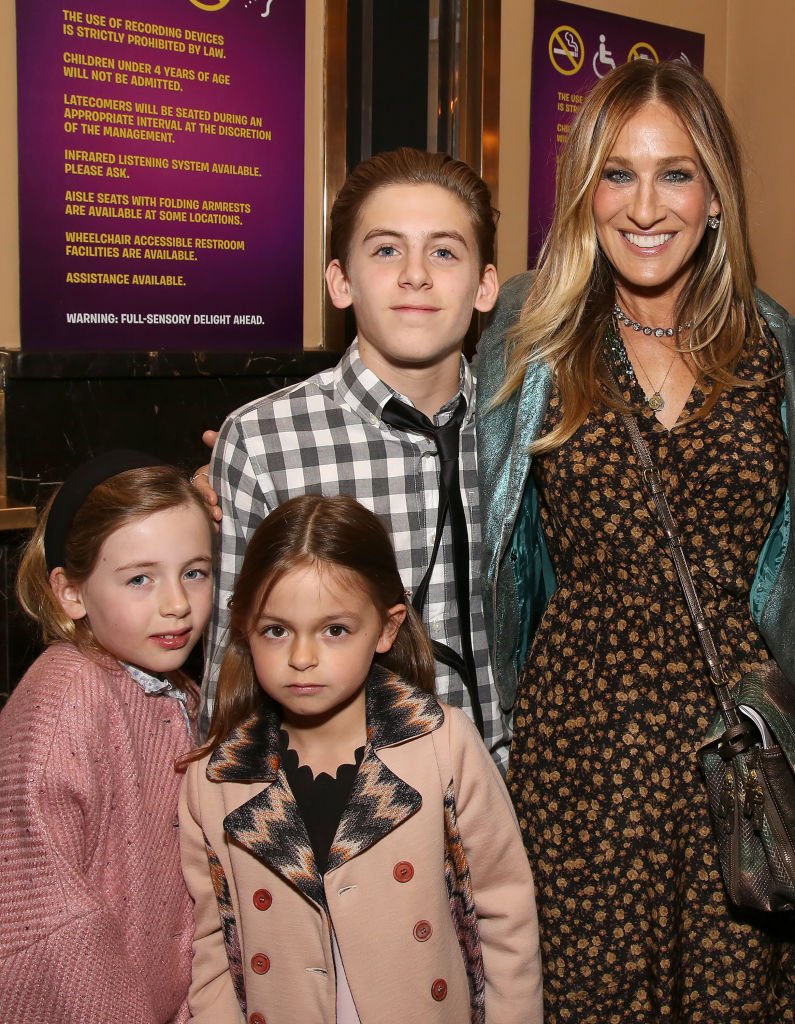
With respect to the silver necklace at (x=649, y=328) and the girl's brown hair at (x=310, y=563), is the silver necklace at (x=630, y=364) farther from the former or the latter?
the girl's brown hair at (x=310, y=563)

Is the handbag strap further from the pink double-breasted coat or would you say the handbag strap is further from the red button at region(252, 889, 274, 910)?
the red button at region(252, 889, 274, 910)

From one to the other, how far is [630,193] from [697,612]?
2.71 feet

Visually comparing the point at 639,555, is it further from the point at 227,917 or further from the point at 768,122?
the point at 768,122

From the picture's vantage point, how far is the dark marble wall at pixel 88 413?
2977 millimetres

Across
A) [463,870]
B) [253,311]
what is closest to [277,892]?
[463,870]

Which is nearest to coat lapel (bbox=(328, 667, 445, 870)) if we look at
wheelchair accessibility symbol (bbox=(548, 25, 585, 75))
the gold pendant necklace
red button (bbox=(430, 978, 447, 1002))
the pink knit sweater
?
red button (bbox=(430, 978, 447, 1002))

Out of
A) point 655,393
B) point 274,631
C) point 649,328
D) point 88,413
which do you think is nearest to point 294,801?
point 274,631

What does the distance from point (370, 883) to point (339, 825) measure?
0.33ft

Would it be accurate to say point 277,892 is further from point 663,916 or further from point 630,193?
point 630,193

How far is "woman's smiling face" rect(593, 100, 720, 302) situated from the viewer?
215 cm

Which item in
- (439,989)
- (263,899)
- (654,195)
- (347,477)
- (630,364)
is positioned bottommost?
(439,989)

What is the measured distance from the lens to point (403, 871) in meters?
1.77

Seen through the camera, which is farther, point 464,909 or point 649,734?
point 649,734

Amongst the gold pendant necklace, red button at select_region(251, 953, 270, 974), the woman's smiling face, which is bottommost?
red button at select_region(251, 953, 270, 974)
